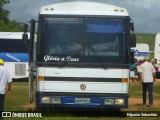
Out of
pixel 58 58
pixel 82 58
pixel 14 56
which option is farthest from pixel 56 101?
pixel 14 56

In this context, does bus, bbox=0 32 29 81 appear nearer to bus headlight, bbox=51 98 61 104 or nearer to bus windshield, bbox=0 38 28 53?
bus windshield, bbox=0 38 28 53

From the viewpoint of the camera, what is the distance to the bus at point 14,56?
1449 inches

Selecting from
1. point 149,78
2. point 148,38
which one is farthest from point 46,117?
point 148,38

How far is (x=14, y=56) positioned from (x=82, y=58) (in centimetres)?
2350

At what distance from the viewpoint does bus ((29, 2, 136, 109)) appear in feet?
47.2

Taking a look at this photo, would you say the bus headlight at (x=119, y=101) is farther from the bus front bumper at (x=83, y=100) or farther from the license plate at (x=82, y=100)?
the license plate at (x=82, y=100)

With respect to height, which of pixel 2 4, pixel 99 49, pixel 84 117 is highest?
pixel 2 4

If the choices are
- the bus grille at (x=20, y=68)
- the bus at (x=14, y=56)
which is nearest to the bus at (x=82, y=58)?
the bus at (x=14, y=56)

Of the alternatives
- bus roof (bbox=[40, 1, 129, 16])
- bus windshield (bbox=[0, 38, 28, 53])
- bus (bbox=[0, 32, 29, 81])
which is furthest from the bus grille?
bus roof (bbox=[40, 1, 129, 16])

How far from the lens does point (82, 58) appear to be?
47.1 ft

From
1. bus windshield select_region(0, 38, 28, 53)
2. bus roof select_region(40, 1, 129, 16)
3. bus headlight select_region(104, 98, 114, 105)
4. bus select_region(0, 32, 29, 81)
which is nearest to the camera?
bus headlight select_region(104, 98, 114, 105)

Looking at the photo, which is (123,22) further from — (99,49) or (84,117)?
(84,117)

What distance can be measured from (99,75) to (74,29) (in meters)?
1.42

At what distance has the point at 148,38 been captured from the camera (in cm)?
13838
